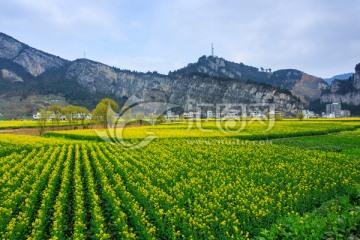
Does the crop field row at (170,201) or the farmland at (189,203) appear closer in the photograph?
the farmland at (189,203)

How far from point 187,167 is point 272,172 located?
505 centimetres

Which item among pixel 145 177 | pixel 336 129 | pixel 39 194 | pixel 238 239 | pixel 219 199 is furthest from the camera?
pixel 336 129

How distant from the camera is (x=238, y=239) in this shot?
748cm

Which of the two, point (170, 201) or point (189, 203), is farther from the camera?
point (170, 201)

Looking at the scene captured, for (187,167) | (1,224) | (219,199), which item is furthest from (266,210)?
(1,224)

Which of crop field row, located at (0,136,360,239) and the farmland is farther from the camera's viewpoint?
crop field row, located at (0,136,360,239)

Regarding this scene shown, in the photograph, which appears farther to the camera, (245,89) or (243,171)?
(245,89)

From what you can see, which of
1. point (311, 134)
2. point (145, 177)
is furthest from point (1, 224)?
point (311, 134)

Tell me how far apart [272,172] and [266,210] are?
6.36m

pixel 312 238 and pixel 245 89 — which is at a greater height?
pixel 245 89

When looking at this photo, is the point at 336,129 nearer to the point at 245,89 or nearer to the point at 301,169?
the point at 301,169

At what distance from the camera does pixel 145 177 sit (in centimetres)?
1430

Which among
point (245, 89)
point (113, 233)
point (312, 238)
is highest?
point (245, 89)

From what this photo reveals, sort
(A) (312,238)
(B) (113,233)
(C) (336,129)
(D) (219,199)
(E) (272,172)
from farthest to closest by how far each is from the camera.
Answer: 1. (C) (336,129)
2. (E) (272,172)
3. (D) (219,199)
4. (B) (113,233)
5. (A) (312,238)
